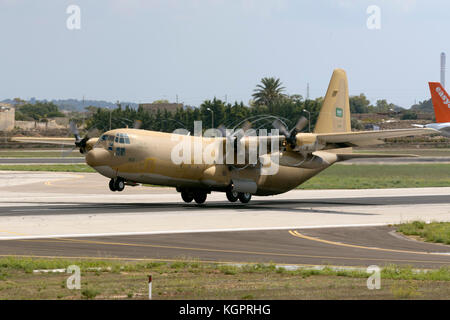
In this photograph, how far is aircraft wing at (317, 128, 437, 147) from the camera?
134 ft

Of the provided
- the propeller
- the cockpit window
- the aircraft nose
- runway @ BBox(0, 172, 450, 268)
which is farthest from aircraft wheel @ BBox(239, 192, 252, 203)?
the aircraft nose

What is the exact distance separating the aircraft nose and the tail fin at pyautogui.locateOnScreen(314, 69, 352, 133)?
57.6 ft

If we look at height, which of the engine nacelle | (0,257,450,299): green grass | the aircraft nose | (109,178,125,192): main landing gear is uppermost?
the engine nacelle

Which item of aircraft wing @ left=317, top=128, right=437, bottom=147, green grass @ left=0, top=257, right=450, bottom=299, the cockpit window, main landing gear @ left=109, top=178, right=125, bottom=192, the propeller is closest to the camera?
green grass @ left=0, top=257, right=450, bottom=299

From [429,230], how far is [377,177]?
3756 centimetres

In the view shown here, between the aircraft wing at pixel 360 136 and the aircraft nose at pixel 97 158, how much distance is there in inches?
527

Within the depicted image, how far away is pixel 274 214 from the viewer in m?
41.5

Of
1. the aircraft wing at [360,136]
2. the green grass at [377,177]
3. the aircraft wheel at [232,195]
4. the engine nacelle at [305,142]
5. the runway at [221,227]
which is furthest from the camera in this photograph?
the green grass at [377,177]

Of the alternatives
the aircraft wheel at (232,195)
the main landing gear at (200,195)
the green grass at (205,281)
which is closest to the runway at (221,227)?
the aircraft wheel at (232,195)

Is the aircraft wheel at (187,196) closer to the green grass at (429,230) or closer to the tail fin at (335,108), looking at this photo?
the tail fin at (335,108)

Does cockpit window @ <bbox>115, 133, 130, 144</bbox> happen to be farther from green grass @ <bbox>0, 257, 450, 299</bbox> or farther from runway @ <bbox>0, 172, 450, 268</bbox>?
green grass @ <bbox>0, 257, 450, 299</bbox>

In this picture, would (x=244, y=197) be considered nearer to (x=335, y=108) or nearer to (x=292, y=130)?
(x=292, y=130)

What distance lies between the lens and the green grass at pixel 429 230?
31.2 metres

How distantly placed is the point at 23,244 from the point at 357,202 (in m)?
29.4
